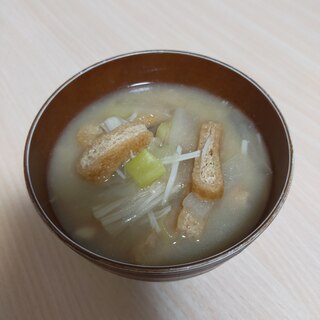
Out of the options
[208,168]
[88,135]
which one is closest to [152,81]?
[88,135]

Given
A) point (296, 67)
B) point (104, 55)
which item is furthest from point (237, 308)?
point (104, 55)

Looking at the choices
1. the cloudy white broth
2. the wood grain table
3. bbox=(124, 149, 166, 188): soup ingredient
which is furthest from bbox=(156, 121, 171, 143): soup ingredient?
the wood grain table

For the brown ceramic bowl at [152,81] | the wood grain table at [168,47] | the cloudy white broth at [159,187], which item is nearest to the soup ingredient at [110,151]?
the cloudy white broth at [159,187]

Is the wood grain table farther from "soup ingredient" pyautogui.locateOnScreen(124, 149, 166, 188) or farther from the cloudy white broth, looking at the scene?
"soup ingredient" pyautogui.locateOnScreen(124, 149, 166, 188)

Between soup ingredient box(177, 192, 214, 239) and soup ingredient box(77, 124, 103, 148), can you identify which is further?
soup ingredient box(77, 124, 103, 148)

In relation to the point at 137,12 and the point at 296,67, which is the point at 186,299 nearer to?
the point at 296,67
